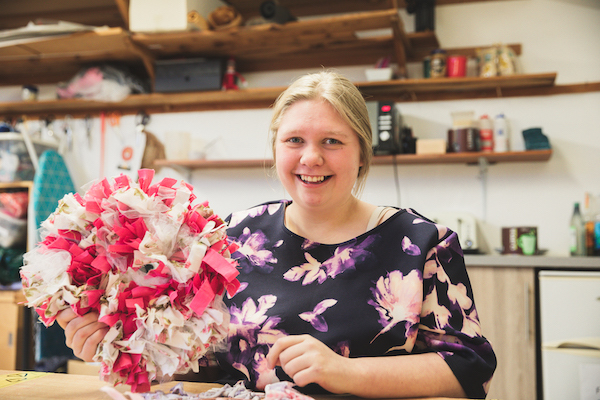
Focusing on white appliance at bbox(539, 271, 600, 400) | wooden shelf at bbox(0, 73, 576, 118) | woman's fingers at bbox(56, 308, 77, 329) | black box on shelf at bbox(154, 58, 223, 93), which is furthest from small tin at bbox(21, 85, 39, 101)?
white appliance at bbox(539, 271, 600, 400)

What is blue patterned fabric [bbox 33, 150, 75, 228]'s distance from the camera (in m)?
2.94

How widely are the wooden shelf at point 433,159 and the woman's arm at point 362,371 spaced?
1739 millimetres

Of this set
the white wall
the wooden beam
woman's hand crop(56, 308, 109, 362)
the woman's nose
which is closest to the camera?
woman's hand crop(56, 308, 109, 362)

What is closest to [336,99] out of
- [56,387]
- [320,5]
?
[56,387]

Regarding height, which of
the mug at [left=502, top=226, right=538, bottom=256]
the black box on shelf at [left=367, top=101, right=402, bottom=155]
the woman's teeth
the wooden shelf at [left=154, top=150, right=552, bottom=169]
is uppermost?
the black box on shelf at [left=367, top=101, right=402, bottom=155]

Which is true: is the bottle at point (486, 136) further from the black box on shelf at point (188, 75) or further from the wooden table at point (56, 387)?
the wooden table at point (56, 387)

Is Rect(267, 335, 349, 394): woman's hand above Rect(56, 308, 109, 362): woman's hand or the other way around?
the other way around

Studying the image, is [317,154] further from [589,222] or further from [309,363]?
[589,222]

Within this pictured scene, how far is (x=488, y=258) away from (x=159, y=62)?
2478 mm

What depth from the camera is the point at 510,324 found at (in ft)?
7.84

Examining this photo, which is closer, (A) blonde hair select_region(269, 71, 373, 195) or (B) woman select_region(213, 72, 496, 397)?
(B) woman select_region(213, 72, 496, 397)

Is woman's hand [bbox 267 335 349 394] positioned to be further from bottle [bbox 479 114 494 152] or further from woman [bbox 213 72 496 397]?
bottle [bbox 479 114 494 152]

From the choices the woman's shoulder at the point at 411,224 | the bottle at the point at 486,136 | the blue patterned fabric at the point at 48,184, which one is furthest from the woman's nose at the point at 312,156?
the blue patterned fabric at the point at 48,184

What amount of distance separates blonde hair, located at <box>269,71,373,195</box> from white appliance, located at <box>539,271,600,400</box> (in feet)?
5.29
